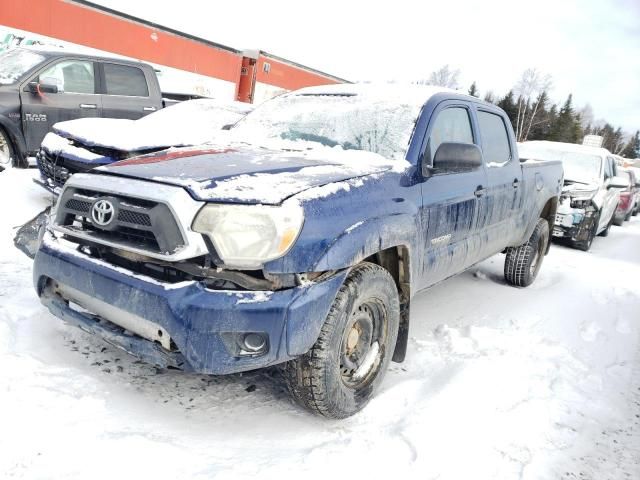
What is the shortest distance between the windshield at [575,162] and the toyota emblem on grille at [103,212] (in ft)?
24.2

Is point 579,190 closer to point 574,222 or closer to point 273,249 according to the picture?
point 574,222

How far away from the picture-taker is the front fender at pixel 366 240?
86.0 inches

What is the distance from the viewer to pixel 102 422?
220 centimetres

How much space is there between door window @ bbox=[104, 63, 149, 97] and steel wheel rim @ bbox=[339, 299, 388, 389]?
6197 mm

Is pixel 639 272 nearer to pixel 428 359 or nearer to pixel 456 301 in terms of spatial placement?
pixel 456 301

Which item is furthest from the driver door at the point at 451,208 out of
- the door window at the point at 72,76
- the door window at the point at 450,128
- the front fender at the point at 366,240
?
the door window at the point at 72,76

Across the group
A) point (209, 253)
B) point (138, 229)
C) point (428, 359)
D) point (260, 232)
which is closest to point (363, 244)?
point (260, 232)

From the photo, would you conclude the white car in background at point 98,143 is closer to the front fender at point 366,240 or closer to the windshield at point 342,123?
the windshield at point 342,123

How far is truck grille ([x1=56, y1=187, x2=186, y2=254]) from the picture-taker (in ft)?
6.73

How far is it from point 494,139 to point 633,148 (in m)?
110

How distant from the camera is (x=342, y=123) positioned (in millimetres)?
3295

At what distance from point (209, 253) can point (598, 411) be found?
93.1 inches

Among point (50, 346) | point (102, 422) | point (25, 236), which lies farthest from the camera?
point (25, 236)

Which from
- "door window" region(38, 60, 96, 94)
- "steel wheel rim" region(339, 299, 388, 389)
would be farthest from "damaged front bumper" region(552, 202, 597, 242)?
"door window" region(38, 60, 96, 94)
